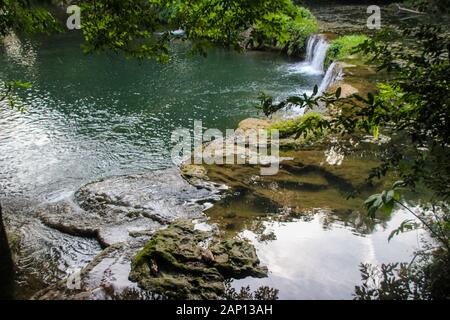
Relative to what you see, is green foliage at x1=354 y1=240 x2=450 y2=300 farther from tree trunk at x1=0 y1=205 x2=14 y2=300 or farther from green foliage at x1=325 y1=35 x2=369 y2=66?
green foliage at x1=325 y1=35 x2=369 y2=66

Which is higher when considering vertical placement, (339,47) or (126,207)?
(339,47)

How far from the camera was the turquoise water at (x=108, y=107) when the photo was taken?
40.8 feet

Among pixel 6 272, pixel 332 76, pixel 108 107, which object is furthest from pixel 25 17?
pixel 332 76

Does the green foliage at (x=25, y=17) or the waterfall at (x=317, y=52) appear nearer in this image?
the green foliage at (x=25, y=17)

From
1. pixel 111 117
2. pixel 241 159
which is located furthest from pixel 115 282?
pixel 111 117

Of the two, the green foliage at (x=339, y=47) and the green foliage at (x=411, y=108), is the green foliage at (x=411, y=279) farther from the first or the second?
the green foliage at (x=339, y=47)

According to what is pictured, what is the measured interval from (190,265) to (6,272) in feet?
10.2

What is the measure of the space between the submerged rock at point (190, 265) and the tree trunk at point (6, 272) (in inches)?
81.8

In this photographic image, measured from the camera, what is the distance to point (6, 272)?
708 cm

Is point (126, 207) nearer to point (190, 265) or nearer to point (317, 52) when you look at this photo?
point (190, 265)

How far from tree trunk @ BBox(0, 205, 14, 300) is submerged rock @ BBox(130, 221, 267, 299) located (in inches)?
81.8

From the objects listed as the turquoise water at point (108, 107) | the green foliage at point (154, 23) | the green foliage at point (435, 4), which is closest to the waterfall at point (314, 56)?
the turquoise water at point (108, 107)

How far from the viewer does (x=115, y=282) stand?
6379 millimetres

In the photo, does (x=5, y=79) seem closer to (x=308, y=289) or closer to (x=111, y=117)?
(x=111, y=117)
